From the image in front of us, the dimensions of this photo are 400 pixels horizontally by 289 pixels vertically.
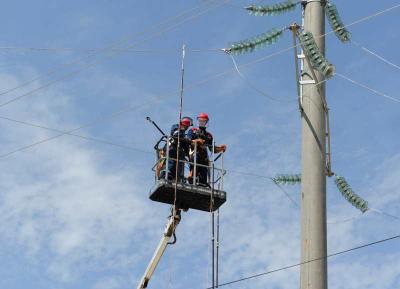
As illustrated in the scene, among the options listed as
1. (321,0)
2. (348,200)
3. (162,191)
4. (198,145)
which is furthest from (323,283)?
(198,145)

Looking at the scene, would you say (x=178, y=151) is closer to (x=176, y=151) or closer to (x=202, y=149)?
(x=176, y=151)

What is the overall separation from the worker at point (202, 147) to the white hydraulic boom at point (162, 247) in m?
0.73

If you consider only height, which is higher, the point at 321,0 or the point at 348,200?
the point at 321,0

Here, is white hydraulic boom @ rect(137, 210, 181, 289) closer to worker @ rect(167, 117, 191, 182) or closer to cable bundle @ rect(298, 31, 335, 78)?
worker @ rect(167, 117, 191, 182)

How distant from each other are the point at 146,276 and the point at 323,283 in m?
6.39

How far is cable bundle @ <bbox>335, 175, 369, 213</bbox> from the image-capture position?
9984mm

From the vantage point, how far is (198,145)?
1397 centimetres

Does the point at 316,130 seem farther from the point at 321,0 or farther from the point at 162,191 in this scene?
the point at 162,191

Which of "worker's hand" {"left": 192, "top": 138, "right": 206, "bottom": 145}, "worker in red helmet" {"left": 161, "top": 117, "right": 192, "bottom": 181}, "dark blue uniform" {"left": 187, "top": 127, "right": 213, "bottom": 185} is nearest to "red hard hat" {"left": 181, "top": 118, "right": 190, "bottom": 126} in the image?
"worker in red helmet" {"left": 161, "top": 117, "right": 192, "bottom": 181}

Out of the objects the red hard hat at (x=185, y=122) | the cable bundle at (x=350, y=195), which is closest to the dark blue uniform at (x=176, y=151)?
the red hard hat at (x=185, y=122)

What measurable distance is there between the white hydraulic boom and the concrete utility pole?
5.18 metres

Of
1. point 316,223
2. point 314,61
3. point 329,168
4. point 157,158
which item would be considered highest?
point 157,158

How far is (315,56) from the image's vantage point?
29.2 feet

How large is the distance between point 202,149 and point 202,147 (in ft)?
0.13
